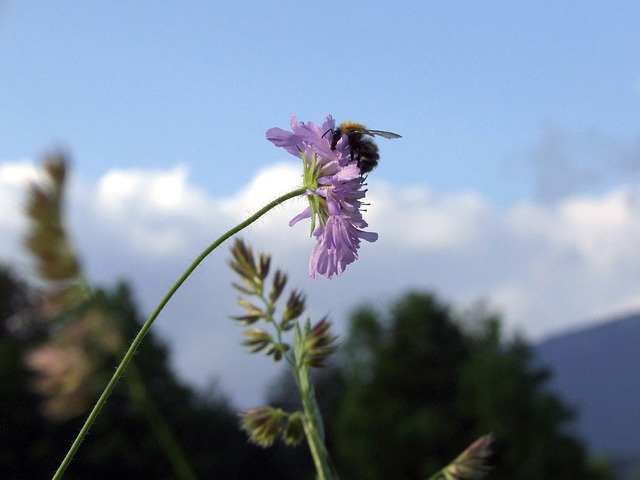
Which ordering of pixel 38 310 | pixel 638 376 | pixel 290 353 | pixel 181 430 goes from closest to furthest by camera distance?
1. pixel 290 353
2. pixel 38 310
3. pixel 181 430
4. pixel 638 376

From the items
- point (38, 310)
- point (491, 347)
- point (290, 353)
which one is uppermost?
point (491, 347)

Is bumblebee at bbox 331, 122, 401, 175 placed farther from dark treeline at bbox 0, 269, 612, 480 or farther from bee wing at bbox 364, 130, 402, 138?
dark treeline at bbox 0, 269, 612, 480

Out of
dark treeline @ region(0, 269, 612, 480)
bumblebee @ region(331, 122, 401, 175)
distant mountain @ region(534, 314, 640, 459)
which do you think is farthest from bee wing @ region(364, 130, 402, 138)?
distant mountain @ region(534, 314, 640, 459)

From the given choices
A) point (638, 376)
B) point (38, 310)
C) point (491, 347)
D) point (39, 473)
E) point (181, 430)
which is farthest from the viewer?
point (638, 376)

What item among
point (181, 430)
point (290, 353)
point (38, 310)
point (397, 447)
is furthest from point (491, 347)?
point (290, 353)

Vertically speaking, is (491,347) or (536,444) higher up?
(491,347)

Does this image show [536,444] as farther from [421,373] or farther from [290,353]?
[290,353]

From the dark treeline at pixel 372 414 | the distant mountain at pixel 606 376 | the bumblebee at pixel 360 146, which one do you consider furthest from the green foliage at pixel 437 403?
the distant mountain at pixel 606 376
